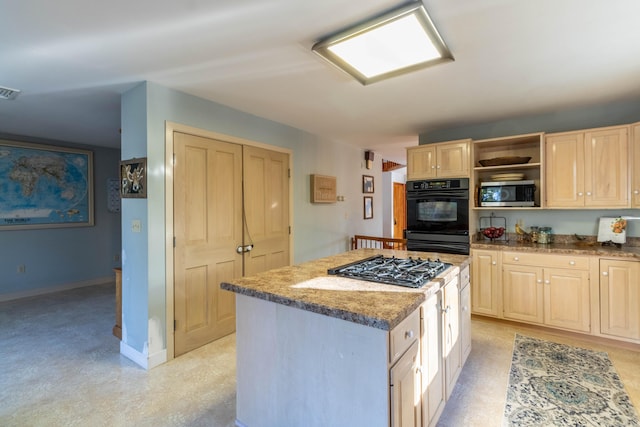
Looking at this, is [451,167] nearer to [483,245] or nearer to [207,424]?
[483,245]

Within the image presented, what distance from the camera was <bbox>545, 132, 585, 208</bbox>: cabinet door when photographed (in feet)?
10.1

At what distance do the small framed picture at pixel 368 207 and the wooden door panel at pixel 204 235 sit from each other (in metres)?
3.03

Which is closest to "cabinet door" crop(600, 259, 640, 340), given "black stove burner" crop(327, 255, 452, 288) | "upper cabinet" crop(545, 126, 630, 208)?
"upper cabinet" crop(545, 126, 630, 208)

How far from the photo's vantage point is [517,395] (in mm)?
2088

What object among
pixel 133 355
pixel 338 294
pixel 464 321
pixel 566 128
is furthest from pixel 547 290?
pixel 133 355

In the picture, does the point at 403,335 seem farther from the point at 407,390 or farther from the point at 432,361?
the point at 432,361

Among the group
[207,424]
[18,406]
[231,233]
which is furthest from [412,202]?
[18,406]

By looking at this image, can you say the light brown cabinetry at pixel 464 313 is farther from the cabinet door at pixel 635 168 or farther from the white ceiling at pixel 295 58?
the cabinet door at pixel 635 168

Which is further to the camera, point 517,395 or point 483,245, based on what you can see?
point 483,245

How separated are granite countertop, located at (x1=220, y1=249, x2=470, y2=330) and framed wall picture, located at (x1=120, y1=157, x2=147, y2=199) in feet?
4.60

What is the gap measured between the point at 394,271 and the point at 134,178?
226cm

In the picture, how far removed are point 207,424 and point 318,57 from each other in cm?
248

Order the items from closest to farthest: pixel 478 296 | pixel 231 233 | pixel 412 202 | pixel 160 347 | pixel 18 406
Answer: pixel 18 406, pixel 160 347, pixel 231 233, pixel 478 296, pixel 412 202

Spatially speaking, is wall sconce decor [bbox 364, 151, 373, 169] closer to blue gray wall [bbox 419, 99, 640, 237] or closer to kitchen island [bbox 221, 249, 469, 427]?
blue gray wall [bbox 419, 99, 640, 237]
